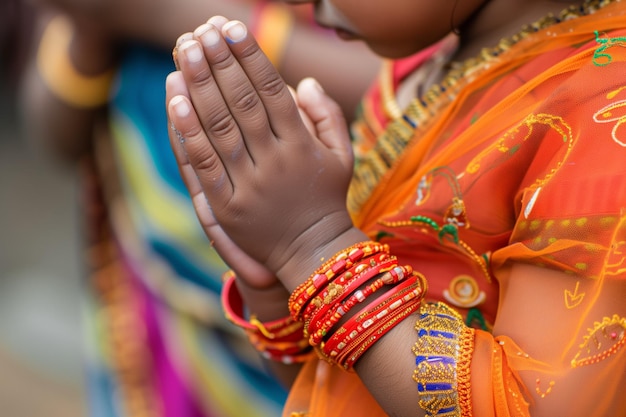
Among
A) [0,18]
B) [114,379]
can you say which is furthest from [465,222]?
[0,18]

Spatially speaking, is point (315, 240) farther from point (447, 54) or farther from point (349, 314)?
point (447, 54)

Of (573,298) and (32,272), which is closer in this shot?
(573,298)

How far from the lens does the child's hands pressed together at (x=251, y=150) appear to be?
71 cm

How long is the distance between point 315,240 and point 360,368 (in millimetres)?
Answer: 127

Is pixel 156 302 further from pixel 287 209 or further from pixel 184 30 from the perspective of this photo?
pixel 287 209

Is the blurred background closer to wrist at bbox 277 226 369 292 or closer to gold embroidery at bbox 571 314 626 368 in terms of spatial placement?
wrist at bbox 277 226 369 292

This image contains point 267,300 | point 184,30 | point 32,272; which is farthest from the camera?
point 32,272

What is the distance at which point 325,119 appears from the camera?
2.72ft

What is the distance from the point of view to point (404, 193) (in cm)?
83

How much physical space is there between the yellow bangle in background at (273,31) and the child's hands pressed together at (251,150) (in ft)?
1.94

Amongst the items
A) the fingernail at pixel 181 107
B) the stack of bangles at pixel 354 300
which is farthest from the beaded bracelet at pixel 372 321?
the fingernail at pixel 181 107

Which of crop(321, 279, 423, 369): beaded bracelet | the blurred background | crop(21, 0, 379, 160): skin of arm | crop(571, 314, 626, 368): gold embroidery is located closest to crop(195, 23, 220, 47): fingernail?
crop(321, 279, 423, 369): beaded bracelet

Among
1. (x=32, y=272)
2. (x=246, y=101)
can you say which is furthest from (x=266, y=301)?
(x=32, y=272)

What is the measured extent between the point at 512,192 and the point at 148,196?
0.84 m
